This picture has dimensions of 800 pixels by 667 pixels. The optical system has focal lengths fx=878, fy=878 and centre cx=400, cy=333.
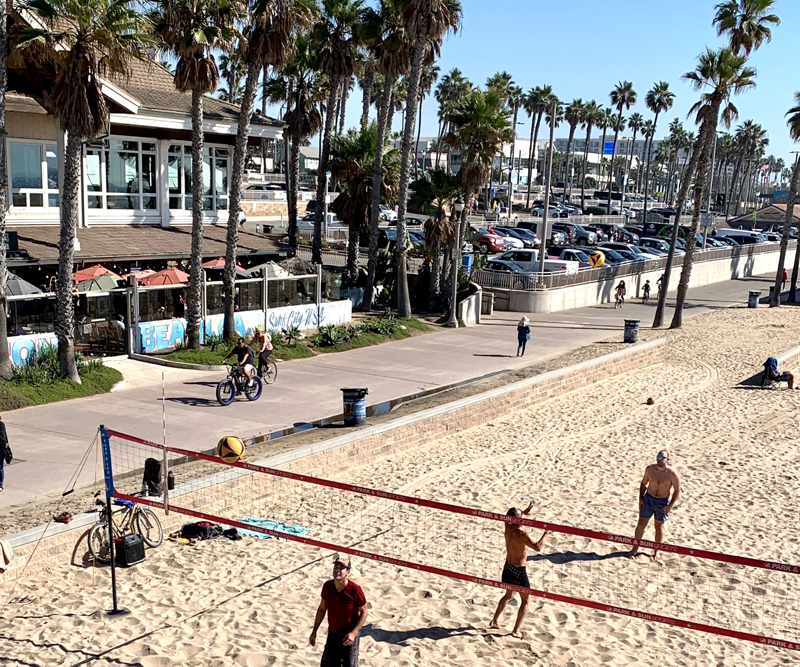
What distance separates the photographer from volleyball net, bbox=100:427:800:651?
1090 centimetres

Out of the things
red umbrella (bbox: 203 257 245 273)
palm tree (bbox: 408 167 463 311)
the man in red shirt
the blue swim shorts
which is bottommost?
the blue swim shorts

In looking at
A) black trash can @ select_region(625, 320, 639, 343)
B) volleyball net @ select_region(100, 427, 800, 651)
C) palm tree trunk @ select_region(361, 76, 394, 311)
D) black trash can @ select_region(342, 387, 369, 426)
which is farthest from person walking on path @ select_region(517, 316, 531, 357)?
volleyball net @ select_region(100, 427, 800, 651)

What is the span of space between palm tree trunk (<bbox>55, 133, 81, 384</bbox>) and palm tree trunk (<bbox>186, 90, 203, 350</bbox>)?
13.8ft

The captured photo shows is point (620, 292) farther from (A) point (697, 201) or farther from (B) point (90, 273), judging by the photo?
(B) point (90, 273)

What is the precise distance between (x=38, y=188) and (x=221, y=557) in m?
19.5

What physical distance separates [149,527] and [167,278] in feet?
Answer: 47.2

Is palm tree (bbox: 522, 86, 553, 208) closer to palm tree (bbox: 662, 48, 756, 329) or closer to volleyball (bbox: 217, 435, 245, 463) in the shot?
palm tree (bbox: 662, 48, 756, 329)

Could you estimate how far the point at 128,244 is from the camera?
2828 centimetres

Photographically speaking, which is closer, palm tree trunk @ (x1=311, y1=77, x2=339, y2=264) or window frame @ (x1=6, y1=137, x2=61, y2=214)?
window frame @ (x1=6, y1=137, x2=61, y2=214)

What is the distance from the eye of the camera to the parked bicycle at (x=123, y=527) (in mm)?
10961

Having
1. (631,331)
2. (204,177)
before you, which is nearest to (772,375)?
(631,331)

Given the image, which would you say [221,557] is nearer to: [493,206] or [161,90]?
[161,90]

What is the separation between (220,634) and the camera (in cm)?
946

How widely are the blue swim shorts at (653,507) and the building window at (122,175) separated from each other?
2322 centimetres
